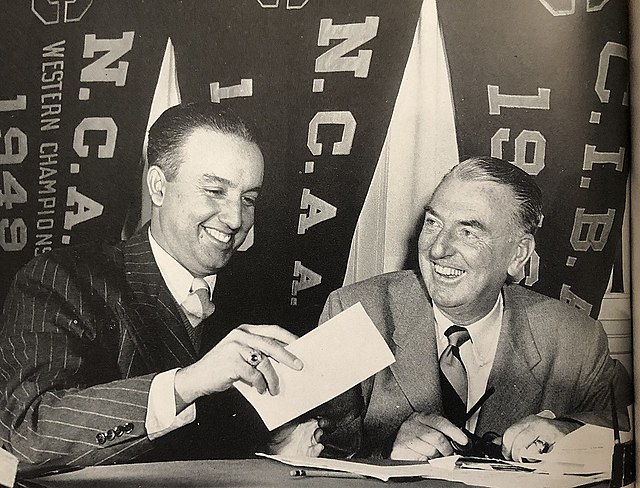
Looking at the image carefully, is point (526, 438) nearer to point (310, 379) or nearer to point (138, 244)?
point (310, 379)

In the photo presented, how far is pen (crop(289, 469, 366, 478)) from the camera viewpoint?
1.09 metres

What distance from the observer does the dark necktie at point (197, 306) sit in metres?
1.12

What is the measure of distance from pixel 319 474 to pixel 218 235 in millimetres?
429

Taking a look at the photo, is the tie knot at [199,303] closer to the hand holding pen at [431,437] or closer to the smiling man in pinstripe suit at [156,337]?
the smiling man in pinstripe suit at [156,337]

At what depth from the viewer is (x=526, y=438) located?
1100 millimetres

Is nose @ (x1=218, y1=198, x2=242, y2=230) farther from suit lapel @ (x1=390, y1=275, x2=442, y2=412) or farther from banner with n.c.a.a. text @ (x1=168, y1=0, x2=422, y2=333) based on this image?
suit lapel @ (x1=390, y1=275, x2=442, y2=412)

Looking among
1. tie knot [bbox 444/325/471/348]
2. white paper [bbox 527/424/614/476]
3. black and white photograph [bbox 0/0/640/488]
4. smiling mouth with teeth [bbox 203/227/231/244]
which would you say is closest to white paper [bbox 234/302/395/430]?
black and white photograph [bbox 0/0/640/488]

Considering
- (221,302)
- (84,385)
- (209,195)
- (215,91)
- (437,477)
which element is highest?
Answer: (215,91)

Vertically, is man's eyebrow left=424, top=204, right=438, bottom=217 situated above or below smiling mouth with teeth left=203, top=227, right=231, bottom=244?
above

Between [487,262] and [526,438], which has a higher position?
[487,262]

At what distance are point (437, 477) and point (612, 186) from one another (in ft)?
1.86

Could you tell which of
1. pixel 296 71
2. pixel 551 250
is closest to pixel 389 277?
pixel 551 250

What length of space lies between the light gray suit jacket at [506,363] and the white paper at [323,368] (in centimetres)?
2

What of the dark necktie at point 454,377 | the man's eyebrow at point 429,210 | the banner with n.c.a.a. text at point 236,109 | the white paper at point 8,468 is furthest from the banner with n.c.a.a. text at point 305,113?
the white paper at point 8,468
